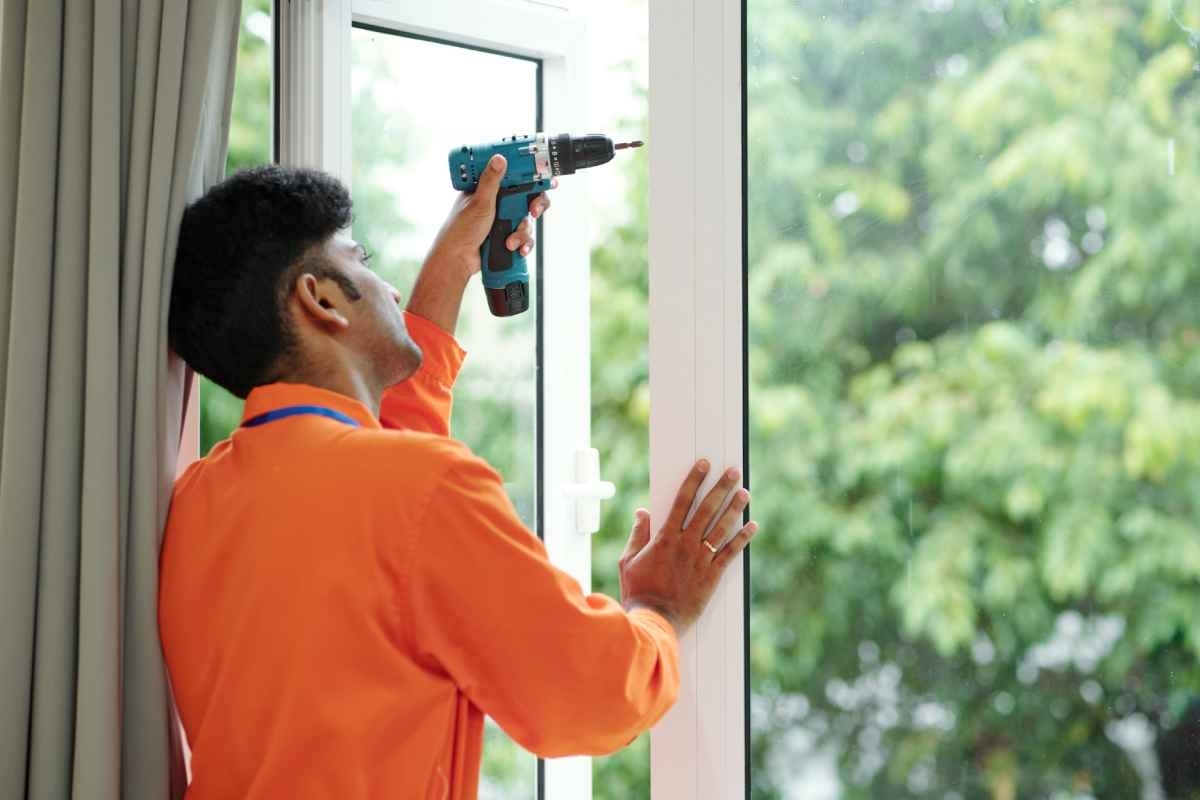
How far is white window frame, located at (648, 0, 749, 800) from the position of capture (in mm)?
1354

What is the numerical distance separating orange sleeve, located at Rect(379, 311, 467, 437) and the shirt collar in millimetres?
261

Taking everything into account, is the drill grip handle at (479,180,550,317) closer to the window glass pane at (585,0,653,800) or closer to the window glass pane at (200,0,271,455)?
the window glass pane at (200,0,271,455)

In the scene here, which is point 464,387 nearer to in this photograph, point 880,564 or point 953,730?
point 880,564

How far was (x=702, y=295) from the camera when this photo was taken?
1360mm

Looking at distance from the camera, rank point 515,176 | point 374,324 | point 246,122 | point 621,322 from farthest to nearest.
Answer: point 621,322 < point 246,122 < point 515,176 < point 374,324

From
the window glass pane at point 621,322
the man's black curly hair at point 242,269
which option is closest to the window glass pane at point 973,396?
the man's black curly hair at point 242,269

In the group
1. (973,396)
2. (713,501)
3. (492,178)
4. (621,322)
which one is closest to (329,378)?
(492,178)

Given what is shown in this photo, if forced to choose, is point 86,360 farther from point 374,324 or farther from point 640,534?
point 640,534

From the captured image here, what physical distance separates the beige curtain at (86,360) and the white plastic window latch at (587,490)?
84 cm

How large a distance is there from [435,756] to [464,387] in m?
0.95

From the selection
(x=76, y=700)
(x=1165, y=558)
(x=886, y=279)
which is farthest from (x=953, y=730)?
(x=76, y=700)

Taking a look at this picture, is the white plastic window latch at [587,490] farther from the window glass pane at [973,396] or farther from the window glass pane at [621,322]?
the window glass pane at [621,322]

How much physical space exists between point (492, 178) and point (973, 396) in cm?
67

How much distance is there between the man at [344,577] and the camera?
1.08 meters
